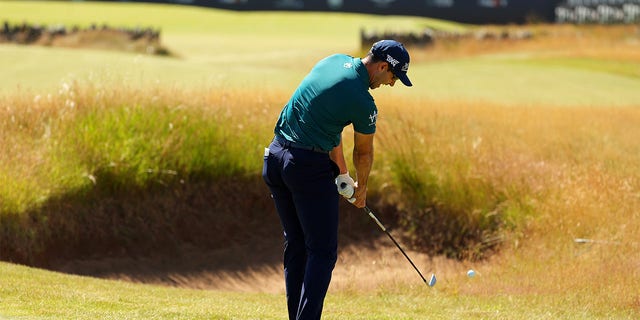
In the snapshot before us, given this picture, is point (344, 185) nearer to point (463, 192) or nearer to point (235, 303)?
point (235, 303)

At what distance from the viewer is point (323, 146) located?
7863 millimetres

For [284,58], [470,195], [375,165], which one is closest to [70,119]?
[375,165]

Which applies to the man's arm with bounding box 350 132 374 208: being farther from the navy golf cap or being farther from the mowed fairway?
the mowed fairway

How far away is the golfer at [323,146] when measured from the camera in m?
7.76

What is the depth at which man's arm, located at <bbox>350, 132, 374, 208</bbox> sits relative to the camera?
7.91 metres

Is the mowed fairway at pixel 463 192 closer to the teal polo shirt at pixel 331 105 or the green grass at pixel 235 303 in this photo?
the green grass at pixel 235 303

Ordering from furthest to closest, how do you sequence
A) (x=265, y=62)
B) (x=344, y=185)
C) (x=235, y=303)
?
(x=265, y=62) → (x=235, y=303) → (x=344, y=185)

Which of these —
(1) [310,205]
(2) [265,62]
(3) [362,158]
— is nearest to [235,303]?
(1) [310,205]

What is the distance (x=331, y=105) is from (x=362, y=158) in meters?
0.49

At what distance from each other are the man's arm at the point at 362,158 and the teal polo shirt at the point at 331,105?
0.27ft

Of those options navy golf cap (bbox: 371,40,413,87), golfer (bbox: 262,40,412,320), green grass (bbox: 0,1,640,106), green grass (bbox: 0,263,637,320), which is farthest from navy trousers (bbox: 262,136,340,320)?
green grass (bbox: 0,1,640,106)

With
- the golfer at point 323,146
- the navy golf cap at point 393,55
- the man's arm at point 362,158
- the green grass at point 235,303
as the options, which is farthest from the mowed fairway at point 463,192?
the navy golf cap at point 393,55

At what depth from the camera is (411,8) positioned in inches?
2343

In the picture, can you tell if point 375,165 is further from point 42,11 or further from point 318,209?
point 42,11
